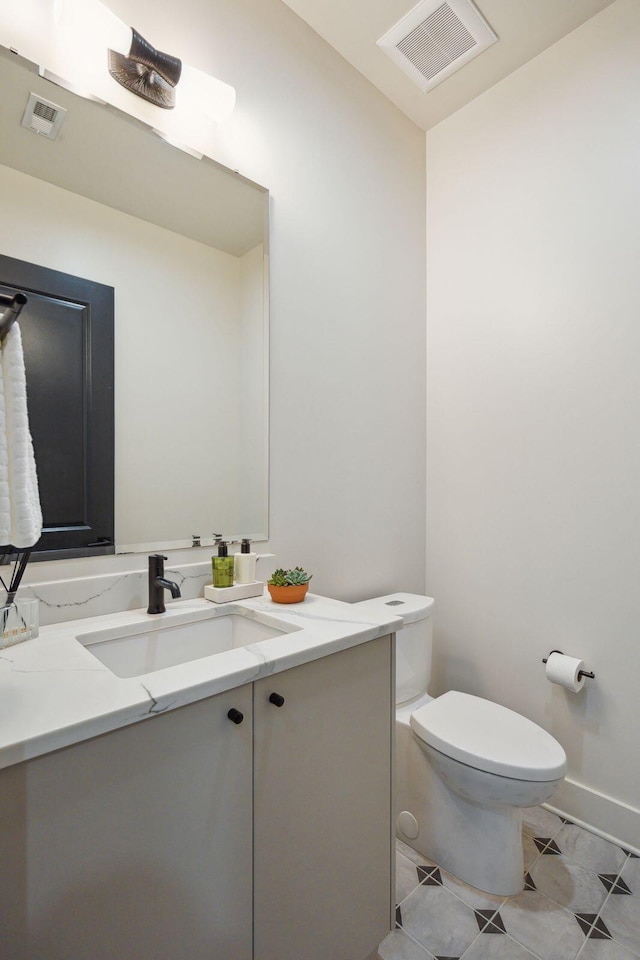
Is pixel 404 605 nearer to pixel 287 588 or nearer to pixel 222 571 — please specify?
pixel 287 588

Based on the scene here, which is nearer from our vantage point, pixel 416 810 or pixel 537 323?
pixel 416 810

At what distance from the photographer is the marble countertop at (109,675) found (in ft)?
2.06

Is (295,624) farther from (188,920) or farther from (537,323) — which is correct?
(537,323)

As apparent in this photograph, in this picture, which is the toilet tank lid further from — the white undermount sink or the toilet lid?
the white undermount sink

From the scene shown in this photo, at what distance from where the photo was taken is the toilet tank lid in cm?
164

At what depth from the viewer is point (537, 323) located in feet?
5.88

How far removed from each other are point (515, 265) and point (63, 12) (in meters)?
1.58

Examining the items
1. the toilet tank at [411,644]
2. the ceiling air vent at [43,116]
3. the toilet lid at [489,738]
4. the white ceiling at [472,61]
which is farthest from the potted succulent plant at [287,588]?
the white ceiling at [472,61]

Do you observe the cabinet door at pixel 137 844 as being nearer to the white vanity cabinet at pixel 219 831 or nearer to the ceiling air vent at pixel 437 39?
the white vanity cabinet at pixel 219 831

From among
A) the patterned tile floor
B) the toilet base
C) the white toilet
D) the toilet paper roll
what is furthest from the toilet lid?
the patterned tile floor

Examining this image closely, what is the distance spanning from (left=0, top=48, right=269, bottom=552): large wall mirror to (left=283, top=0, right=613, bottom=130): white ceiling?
0.74 m

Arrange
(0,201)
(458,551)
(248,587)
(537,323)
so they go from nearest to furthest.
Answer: (0,201), (248,587), (537,323), (458,551)

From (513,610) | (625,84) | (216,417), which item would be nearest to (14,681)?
(216,417)

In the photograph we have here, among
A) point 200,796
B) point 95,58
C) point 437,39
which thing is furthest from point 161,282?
point 437,39
